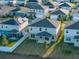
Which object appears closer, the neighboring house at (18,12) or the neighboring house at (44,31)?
the neighboring house at (44,31)

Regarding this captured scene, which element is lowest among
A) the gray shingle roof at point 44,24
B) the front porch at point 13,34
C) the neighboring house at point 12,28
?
the front porch at point 13,34

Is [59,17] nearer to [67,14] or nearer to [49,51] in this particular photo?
[67,14]

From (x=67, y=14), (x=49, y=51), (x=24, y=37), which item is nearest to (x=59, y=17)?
(x=67, y=14)

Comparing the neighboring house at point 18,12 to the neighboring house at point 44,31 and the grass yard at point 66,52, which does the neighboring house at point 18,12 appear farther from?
the grass yard at point 66,52

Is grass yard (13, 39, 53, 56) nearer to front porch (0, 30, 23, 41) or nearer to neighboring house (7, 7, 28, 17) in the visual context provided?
front porch (0, 30, 23, 41)

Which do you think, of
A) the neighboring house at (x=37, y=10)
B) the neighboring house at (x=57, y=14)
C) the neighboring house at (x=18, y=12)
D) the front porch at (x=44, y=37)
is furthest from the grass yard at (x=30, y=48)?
the neighboring house at (x=37, y=10)

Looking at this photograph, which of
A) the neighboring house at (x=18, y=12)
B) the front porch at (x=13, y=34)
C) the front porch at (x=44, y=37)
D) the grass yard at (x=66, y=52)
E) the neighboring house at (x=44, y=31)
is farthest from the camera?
the neighboring house at (x=18, y=12)

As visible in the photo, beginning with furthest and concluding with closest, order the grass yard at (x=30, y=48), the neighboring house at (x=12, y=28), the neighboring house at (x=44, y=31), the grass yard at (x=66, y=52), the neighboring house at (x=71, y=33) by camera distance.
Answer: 1. the neighboring house at (x=12, y=28)
2. the neighboring house at (x=44, y=31)
3. the neighboring house at (x=71, y=33)
4. the grass yard at (x=30, y=48)
5. the grass yard at (x=66, y=52)

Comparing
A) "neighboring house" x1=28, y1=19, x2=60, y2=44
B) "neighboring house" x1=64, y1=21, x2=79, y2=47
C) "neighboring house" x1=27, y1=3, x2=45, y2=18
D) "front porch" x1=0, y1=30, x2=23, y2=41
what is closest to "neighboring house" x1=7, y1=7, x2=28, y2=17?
"neighboring house" x1=27, y1=3, x2=45, y2=18
